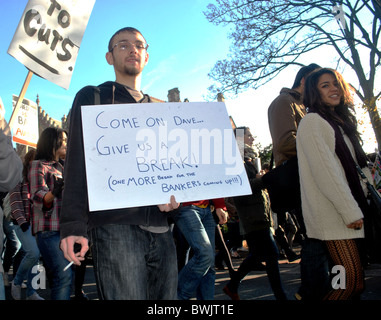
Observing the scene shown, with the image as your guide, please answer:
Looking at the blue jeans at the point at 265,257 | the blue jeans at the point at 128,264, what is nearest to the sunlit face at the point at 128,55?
the blue jeans at the point at 128,264

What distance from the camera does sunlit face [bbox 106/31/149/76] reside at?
2.09 metres

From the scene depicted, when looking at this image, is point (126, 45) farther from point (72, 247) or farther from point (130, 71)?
point (72, 247)

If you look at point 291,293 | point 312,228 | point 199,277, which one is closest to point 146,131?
point 312,228

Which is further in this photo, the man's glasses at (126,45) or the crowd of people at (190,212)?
the man's glasses at (126,45)

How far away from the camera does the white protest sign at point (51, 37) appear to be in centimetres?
309

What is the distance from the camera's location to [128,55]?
2092mm

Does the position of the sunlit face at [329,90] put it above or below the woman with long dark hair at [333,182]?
above

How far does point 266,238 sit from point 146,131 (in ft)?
8.13

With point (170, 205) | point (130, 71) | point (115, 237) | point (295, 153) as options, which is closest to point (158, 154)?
point (170, 205)

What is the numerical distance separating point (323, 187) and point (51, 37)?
2.60 metres

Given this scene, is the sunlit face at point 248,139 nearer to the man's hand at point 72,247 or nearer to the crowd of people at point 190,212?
the crowd of people at point 190,212

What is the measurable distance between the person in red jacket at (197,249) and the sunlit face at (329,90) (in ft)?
4.81

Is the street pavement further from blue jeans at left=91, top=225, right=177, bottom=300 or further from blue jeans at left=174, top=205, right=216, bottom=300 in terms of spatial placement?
blue jeans at left=91, top=225, right=177, bottom=300
